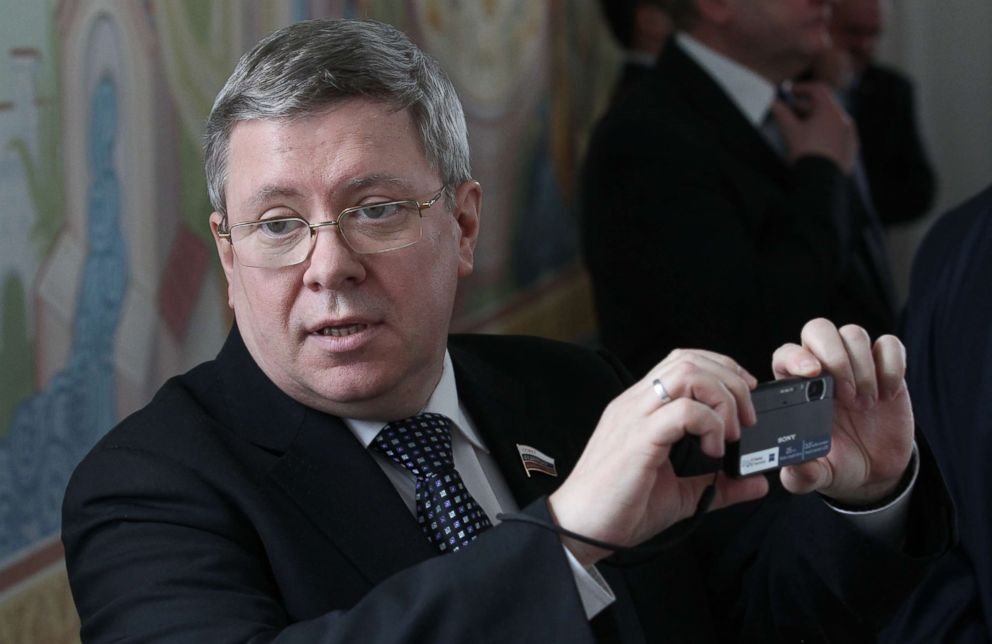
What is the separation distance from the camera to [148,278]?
8.23 ft

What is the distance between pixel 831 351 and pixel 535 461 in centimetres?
48

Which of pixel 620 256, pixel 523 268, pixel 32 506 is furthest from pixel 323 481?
pixel 523 268

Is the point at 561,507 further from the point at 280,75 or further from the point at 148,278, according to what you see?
the point at 148,278

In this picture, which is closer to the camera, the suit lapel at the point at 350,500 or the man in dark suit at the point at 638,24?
the suit lapel at the point at 350,500

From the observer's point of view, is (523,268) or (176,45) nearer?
(176,45)

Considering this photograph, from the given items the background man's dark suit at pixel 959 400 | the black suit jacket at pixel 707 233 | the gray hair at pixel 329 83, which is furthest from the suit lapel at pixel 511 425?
the black suit jacket at pixel 707 233

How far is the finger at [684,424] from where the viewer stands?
1392mm

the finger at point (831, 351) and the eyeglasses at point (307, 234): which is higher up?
the eyeglasses at point (307, 234)

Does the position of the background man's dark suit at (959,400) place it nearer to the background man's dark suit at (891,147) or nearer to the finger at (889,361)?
the finger at (889,361)

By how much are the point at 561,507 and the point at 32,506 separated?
1195mm

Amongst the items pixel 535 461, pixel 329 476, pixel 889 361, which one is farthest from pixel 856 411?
pixel 329 476

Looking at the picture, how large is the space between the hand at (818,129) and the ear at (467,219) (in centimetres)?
181

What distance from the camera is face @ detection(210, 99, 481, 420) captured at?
5.33ft

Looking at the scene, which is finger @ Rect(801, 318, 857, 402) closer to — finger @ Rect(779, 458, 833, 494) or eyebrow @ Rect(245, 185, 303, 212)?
finger @ Rect(779, 458, 833, 494)
